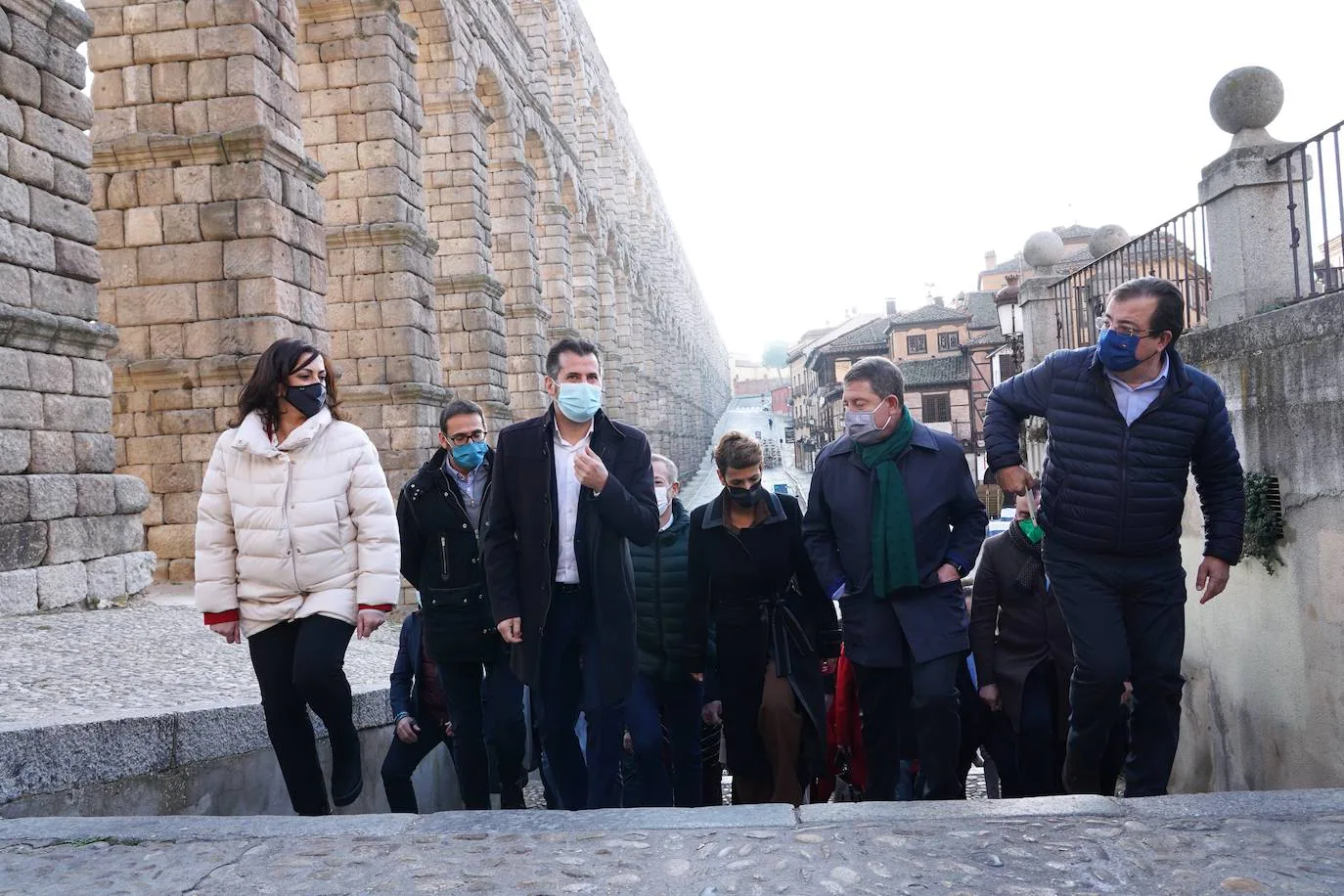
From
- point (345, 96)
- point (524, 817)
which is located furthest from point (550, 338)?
point (524, 817)

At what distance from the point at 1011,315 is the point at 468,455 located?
365 inches

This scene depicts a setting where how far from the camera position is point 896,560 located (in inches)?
153

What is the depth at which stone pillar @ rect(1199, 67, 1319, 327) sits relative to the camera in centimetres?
559

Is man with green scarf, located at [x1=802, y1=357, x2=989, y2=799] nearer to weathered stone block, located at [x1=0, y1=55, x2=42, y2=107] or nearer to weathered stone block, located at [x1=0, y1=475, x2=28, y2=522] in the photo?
weathered stone block, located at [x1=0, y1=475, x2=28, y2=522]

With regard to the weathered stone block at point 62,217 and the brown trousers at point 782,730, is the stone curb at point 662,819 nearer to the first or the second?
the brown trousers at point 782,730

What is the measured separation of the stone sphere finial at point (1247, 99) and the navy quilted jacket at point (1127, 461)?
281 centimetres

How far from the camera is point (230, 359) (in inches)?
369

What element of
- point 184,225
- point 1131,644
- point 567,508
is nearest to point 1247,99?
point 1131,644

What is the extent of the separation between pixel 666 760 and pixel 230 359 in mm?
6428

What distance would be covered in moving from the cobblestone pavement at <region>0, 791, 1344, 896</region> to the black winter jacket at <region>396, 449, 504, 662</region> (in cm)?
133

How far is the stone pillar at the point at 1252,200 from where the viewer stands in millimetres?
5590

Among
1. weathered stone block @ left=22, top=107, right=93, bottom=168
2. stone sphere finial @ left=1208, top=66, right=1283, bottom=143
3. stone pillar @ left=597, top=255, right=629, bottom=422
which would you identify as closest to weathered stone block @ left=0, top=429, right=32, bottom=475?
weathered stone block @ left=22, top=107, right=93, bottom=168

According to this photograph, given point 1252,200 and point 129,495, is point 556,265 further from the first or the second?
point 1252,200

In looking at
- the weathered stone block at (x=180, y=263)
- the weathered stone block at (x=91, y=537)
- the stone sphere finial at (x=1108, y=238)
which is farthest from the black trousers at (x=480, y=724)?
the stone sphere finial at (x=1108, y=238)
